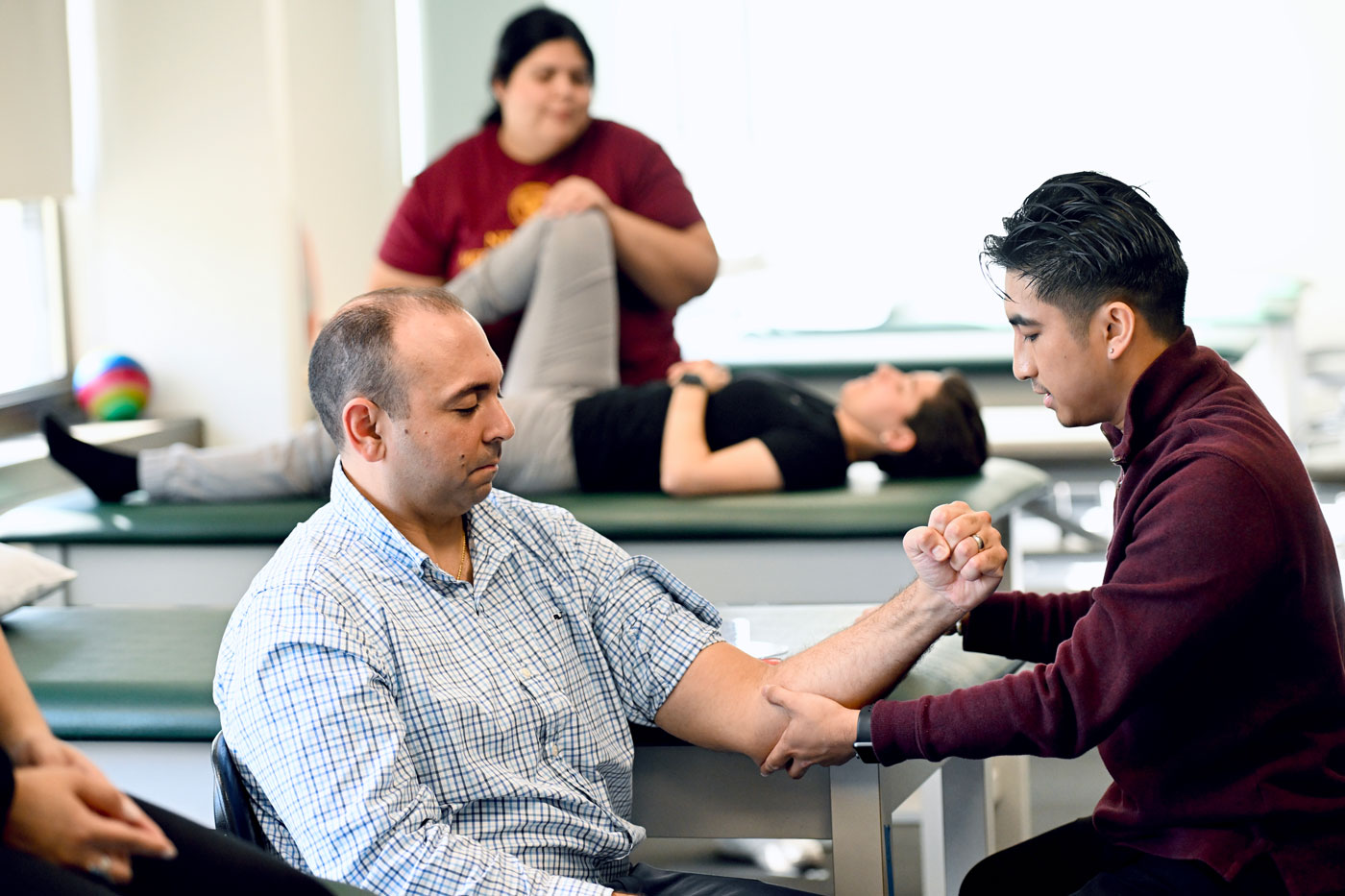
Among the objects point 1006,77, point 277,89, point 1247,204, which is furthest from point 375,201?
point 1247,204

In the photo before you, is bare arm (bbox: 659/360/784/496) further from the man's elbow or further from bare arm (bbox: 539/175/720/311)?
bare arm (bbox: 539/175/720/311)

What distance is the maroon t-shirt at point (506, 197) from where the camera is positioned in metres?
3.29

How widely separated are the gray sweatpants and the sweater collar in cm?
177

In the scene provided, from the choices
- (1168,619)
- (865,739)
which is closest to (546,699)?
(865,739)

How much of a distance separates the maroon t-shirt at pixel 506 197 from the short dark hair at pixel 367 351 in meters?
1.77

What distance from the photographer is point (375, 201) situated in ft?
16.8

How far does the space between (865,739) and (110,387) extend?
10.2 ft

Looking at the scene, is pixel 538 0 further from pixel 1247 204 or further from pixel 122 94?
pixel 1247 204

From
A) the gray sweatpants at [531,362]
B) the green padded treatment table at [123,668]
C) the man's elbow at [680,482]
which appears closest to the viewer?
the green padded treatment table at [123,668]

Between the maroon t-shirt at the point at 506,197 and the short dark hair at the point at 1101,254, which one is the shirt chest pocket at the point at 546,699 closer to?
the short dark hair at the point at 1101,254

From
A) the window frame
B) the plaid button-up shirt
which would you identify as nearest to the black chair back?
the plaid button-up shirt

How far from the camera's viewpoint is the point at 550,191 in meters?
3.24

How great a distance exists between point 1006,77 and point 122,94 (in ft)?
10.3

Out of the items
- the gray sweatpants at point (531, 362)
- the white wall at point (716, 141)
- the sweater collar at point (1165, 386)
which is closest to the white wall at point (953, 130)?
the white wall at point (716, 141)
